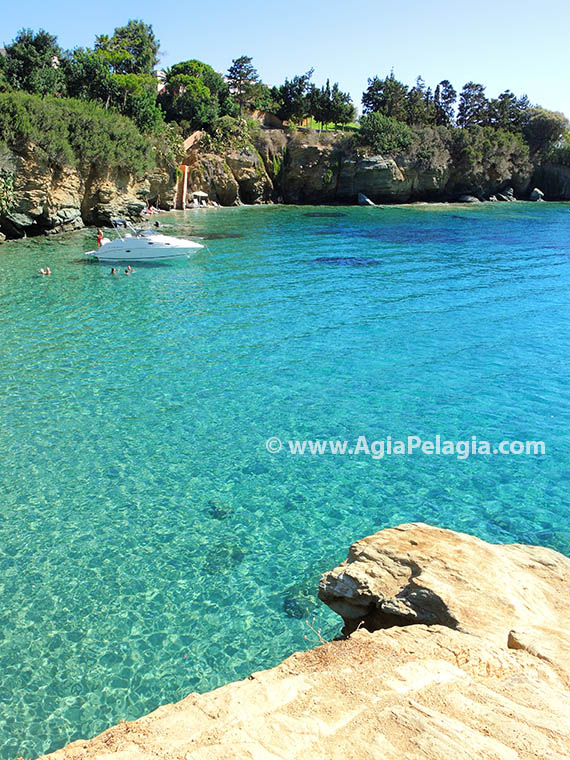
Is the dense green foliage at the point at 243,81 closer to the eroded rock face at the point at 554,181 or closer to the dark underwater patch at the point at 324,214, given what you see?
the dark underwater patch at the point at 324,214

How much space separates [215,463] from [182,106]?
59.7 metres

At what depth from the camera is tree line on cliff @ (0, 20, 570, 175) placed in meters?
→ 39.3

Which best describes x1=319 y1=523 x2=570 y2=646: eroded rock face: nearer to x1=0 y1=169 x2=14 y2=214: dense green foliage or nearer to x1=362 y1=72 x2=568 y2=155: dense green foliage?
x1=0 y1=169 x2=14 y2=214: dense green foliage

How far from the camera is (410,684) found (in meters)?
4.16

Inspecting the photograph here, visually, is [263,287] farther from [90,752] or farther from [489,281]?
[90,752]

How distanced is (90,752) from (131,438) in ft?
27.0

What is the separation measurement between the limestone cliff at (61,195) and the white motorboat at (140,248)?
7.96 metres

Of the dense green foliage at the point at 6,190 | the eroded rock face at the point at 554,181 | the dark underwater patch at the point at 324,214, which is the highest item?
the eroded rock face at the point at 554,181

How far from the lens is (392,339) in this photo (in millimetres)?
18609

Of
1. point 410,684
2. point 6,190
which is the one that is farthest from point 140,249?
point 410,684

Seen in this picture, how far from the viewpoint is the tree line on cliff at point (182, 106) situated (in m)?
39.3

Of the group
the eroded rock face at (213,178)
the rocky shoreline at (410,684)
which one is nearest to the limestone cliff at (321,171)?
the eroded rock face at (213,178)

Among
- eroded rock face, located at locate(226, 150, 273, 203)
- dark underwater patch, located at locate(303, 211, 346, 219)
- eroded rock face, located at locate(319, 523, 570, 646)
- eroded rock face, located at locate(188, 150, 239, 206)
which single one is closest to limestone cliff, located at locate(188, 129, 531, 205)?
eroded rock face, located at locate(226, 150, 273, 203)

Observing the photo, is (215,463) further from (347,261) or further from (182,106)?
(182,106)
